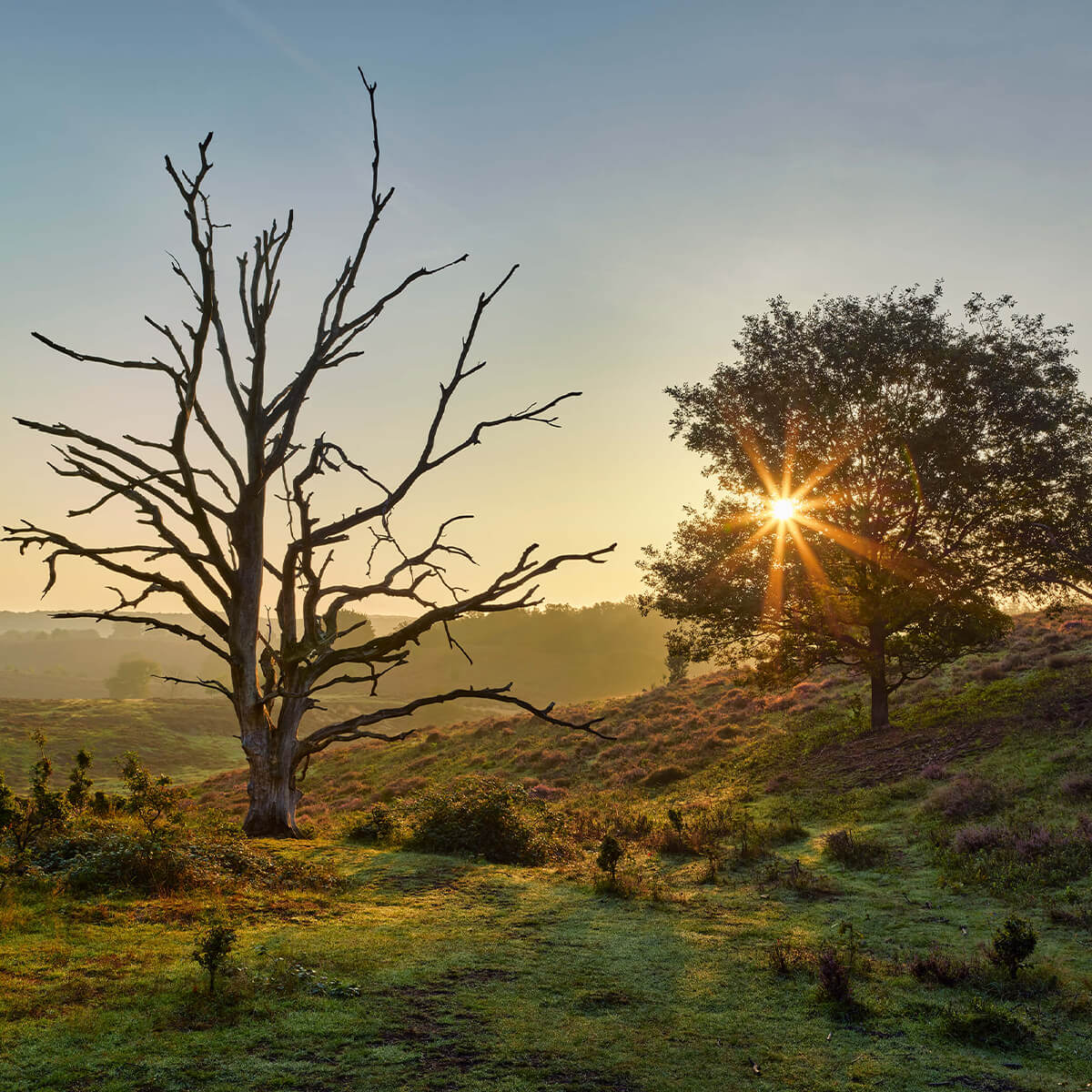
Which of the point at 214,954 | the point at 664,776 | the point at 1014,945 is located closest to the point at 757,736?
the point at 664,776

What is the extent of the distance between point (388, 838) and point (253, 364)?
10570 millimetres

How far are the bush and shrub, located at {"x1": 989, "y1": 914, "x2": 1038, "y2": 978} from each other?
8.85m

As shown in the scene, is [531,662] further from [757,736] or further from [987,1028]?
[987,1028]

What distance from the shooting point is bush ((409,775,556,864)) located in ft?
49.0

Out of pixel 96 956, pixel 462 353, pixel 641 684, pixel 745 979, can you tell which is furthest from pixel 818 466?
pixel 641 684

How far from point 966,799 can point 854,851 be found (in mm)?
3332

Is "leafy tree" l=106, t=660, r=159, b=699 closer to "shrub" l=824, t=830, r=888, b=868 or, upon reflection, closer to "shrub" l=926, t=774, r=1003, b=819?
"shrub" l=824, t=830, r=888, b=868

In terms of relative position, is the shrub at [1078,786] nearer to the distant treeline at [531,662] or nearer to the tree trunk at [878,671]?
the tree trunk at [878,671]

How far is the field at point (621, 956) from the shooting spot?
551cm

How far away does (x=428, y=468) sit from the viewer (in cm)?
1575

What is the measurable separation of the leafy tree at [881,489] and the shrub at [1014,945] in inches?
641

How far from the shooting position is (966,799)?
1524cm

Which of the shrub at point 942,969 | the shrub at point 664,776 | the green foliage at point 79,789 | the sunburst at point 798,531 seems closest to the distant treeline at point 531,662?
the shrub at point 664,776

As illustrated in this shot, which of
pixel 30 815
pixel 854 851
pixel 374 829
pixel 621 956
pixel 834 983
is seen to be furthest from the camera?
pixel 374 829
